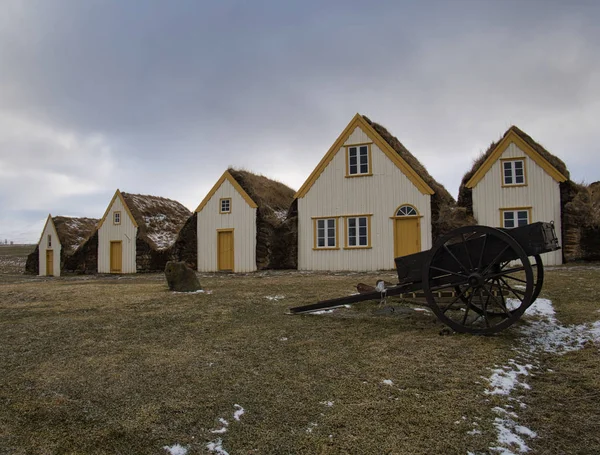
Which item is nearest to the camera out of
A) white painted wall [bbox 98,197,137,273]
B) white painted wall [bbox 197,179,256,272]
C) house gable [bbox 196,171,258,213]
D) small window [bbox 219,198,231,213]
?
white painted wall [bbox 197,179,256,272]

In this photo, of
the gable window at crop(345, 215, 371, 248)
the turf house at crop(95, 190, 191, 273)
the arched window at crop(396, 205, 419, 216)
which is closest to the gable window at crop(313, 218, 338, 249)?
the gable window at crop(345, 215, 371, 248)

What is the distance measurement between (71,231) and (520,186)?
104ft

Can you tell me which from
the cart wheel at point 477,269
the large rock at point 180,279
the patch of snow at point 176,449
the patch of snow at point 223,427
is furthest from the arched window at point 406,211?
the patch of snow at point 176,449

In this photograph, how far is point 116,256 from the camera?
1129 inches

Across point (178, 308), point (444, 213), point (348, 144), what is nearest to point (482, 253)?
point (178, 308)

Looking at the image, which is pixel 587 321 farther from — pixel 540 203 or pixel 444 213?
pixel 540 203

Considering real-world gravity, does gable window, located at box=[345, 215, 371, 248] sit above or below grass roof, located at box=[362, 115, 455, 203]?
below

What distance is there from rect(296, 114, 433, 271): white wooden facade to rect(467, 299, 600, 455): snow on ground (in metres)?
12.0

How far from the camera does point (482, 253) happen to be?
6078 mm

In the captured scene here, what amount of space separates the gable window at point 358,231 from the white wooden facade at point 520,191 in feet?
17.3

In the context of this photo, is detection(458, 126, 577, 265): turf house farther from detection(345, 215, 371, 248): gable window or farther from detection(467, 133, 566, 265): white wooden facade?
detection(345, 215, 371, 248): gable window

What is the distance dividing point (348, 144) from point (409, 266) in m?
15.1

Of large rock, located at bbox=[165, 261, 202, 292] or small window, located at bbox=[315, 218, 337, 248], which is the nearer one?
large rock, located at bbox=[165, 261, 202, 292]

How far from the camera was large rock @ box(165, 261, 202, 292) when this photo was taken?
40.3ft
